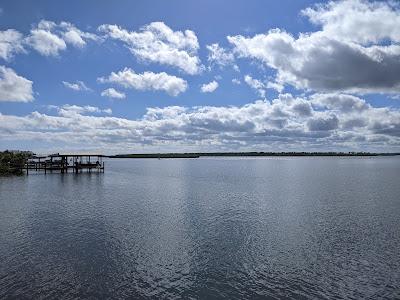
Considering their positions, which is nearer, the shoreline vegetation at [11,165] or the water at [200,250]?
the water at [200,250]

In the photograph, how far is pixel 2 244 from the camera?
28.4 m

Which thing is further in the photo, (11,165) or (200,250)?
(11,165)

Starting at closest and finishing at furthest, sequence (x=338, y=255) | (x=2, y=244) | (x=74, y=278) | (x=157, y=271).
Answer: (x=74, y=278) → (x=157, y=271) → (x=338, y=255) → (x=2, y=244)

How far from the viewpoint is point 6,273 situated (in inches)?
871

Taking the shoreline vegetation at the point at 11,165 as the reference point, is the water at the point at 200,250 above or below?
below

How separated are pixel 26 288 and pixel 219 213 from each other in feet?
84.3

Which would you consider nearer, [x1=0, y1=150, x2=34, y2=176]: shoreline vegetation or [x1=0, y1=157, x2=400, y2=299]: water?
[x1=0, y1=157, x2=400, y2=299]: water

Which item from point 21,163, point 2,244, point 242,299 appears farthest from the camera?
point 21,163

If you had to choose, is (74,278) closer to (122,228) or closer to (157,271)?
(157,271)

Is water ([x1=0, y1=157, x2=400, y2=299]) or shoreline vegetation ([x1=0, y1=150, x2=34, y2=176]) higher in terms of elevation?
shoreline vegetation ([x1=0, y1=150, x2=34, y2=176])

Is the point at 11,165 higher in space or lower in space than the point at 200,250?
higher

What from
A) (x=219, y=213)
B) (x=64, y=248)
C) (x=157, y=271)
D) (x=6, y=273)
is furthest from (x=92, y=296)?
(x=219, y=213)

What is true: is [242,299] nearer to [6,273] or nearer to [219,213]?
[6,273]

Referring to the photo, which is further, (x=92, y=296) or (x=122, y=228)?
(x=122, y=228)
